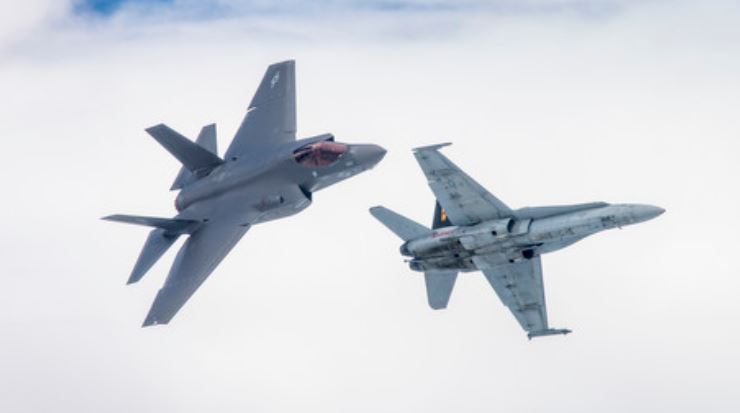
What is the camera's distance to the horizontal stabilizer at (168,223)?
2628 inches

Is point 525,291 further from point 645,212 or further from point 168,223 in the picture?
point 168,223

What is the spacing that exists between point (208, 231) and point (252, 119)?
5378 mm

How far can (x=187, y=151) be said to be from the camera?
226 ft

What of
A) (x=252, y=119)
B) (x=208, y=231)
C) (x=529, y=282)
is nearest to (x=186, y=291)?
(x=208, y=231)

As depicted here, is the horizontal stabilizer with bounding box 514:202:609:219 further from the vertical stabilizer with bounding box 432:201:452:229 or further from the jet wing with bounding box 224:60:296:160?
the jet wing with bounding box 224:60:296:160

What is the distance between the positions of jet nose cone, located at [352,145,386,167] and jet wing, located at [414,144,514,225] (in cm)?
573

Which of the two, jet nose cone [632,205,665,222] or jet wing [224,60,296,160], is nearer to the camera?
jet nose cone [632,205,665,222]

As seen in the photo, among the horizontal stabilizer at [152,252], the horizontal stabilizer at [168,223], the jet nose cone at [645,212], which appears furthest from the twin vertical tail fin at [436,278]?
the jet nose cone at [645,212]

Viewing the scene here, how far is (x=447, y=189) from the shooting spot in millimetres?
60938

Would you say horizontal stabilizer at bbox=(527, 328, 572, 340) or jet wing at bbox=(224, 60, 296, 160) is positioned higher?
jet wing at bbox=(224, 60, 296, 160)

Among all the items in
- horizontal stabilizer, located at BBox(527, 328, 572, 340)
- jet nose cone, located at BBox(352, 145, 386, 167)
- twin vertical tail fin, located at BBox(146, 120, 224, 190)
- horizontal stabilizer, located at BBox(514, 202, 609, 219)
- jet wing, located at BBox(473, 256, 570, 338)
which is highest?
twin vertical tail fin, located at BBox(146, 120, 224, 190)

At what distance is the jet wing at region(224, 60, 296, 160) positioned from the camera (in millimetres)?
70250

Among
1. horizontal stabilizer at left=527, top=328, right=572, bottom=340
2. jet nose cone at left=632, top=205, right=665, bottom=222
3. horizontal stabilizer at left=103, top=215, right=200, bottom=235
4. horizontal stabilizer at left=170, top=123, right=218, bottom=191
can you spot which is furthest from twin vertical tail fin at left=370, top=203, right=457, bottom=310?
jet nose cone at left=632, top=205, right=665, bottom=222

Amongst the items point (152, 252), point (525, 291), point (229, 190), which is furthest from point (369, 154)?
point (152, 252)
